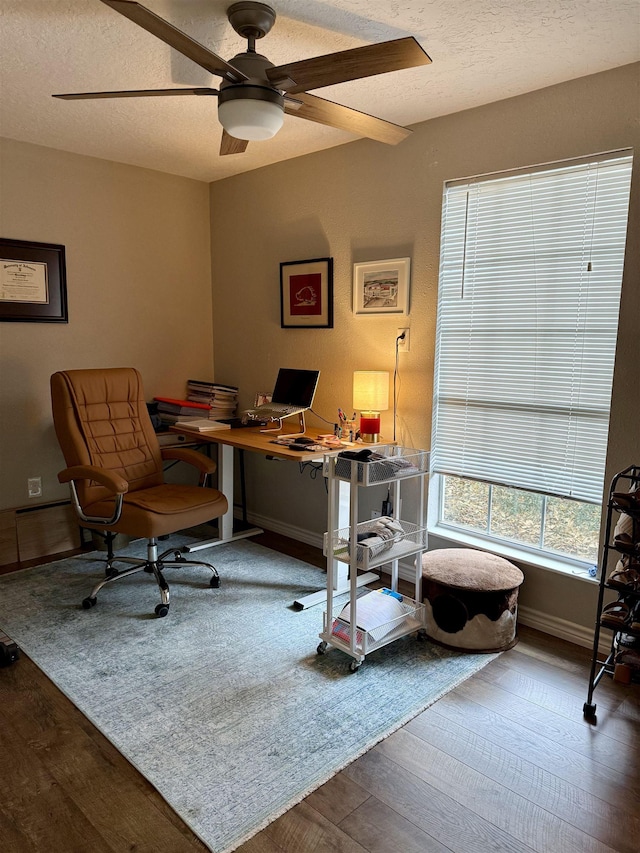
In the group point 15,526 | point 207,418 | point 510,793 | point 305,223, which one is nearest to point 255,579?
point 207,418

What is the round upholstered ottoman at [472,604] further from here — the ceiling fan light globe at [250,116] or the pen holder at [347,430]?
the ceiling fan light globe at [250,116]

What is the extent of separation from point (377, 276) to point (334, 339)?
0.51m

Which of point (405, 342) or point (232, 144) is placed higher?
point (232, 144)

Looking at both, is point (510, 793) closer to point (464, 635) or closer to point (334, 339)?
point (464, 635)

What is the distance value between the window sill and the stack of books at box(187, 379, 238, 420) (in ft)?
5.55

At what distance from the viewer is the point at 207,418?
3.95 metres

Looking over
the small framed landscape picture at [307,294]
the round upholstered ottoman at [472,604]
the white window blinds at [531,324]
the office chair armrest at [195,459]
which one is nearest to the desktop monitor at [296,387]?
the small framed landscape picture at [307,294]

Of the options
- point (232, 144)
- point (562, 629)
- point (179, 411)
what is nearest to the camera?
point (232, 144)

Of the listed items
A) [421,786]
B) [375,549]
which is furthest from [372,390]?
[421,786]

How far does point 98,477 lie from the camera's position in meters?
2.85

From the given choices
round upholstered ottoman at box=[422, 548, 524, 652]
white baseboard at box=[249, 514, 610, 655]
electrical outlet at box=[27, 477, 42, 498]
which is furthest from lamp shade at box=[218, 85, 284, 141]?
electrical outlet at box=[27, 477, 42, 498]

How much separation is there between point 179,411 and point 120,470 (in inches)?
29.5

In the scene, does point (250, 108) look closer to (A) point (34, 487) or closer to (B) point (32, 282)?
(B) point (32, 282)

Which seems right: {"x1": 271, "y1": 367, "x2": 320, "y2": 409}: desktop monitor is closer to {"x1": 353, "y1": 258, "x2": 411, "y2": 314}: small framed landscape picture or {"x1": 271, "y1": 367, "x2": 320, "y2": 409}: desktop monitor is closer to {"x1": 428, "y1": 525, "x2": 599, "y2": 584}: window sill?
{"x1": 353, "y1": 258, "x2": 411, "y2": 314}: small framed landscape picture
